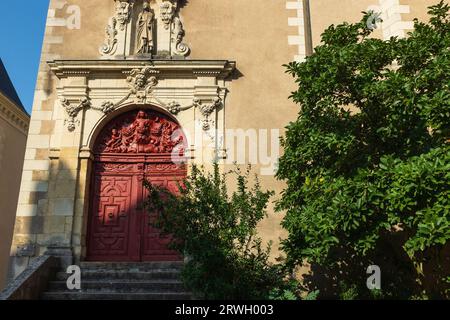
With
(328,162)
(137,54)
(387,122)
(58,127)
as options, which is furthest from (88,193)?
(387,122)

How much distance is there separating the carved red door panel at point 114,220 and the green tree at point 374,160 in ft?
9.54

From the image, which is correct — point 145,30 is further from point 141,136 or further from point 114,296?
point 114,296

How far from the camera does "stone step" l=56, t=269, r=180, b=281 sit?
6516 mm

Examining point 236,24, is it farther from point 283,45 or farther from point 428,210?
point 428,210

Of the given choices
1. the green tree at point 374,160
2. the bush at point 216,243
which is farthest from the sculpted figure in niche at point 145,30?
the bush at point 216,243

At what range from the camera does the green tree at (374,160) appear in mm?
4430

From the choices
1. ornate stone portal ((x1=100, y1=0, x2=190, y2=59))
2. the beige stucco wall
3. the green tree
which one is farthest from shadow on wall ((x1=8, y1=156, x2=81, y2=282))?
the beige stucco wall

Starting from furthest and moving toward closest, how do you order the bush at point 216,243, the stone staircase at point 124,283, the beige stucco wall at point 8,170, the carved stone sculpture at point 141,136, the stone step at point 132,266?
the beige stucco wall at point 8,170 < the carved stone sculpture at point 141,136 < the stone step at point 132,266 < the stone staircase at point 124,283 < the bush at point 216,243

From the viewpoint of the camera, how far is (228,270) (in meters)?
4.71

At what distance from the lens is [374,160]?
17.4 ft

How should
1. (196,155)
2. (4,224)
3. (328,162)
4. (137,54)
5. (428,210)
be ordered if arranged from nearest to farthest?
(428,210), (328,162), (196,155), (137,54), (4,224)

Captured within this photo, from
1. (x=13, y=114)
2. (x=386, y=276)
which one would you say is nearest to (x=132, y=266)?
(x=386, y=276)

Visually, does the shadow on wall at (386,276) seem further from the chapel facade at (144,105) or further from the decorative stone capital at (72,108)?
the decorative stone capital at (72,108)
